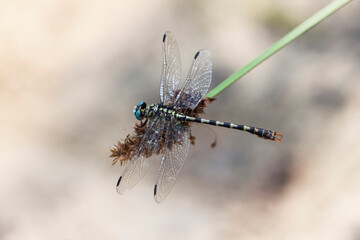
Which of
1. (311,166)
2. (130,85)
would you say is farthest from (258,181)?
(130,85)

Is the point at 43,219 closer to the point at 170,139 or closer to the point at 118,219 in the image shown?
the point at 118,219

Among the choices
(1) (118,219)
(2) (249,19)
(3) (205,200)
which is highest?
(2) (249,19)

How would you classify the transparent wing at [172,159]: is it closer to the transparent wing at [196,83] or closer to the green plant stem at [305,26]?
the transparent wing at [196,83]

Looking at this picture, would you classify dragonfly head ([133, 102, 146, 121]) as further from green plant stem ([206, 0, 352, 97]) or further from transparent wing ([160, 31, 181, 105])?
green plant stem ([206, 0, 352, 97])

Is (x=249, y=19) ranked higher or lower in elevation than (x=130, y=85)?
higher

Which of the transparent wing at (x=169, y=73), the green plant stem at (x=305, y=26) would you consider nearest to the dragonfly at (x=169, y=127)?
the transparent wing at (x=169, y=73)

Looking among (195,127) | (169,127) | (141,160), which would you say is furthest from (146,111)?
(195,127)

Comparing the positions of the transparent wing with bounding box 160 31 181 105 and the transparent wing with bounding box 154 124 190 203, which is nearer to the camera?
the transparent wing with bounding box 154 124 190 203

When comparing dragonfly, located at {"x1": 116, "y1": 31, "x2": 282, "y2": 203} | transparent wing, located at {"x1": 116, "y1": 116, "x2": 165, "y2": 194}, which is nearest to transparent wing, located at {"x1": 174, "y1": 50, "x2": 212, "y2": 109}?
dragonfly, located at {"x1": 116, "y1": 31, "x2": 282, "y2": 203}
